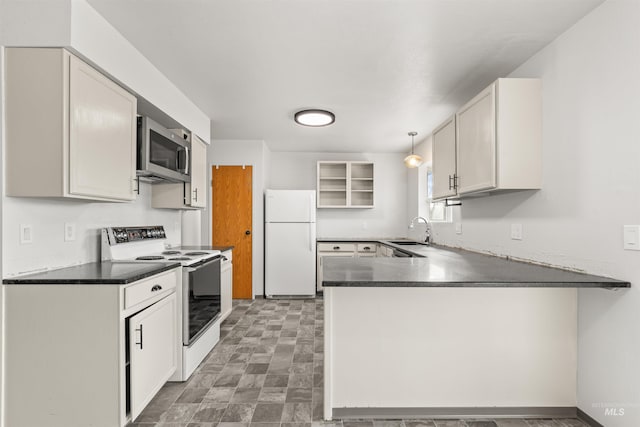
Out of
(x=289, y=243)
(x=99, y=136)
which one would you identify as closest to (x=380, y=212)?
(x=289, y=243)

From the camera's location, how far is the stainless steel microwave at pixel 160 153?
7.68 ft

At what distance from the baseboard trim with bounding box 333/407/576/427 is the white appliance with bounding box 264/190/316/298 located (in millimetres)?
2927

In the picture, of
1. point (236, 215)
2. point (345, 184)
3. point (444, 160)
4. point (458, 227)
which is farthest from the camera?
point (345, 184)

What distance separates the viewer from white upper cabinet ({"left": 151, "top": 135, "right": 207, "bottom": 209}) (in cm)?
312

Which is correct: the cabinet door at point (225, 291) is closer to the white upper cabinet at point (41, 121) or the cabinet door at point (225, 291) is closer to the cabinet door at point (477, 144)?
the white upper cabinet at point (41, 121)

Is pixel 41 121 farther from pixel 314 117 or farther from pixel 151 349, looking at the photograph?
pixel 314 117

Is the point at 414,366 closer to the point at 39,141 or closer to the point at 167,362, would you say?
the point at 167,362

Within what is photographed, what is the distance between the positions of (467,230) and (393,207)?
2327 millimetres

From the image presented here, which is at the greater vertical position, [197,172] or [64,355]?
[197,172]

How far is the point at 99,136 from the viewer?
1921 millimetres

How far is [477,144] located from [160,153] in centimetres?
244

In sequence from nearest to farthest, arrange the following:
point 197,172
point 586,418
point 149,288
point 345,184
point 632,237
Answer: point 632,237
point 586,418
point 149,288
point 197,172
point 345,184

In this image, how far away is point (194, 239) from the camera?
15.4 feet

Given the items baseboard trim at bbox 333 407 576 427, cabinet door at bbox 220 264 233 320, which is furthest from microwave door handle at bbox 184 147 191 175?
baseboard trim at bbox 333 407 576 427
